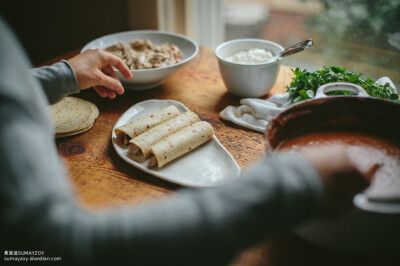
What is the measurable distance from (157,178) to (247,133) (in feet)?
1.00

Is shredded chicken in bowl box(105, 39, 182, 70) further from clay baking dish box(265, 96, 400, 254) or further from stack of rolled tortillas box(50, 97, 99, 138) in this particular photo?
clay baking dish box(265, 96, 400, 254)

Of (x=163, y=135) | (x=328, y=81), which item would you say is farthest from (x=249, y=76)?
(x=163, y=135)

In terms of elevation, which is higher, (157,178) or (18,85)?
(18,85)

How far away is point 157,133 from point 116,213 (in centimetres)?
51

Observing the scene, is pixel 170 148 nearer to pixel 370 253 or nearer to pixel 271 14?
pixel 370 253

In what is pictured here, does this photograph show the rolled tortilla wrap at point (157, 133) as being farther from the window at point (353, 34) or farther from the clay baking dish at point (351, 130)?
the window at point (353, 34)

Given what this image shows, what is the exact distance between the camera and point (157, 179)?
3.01 feet

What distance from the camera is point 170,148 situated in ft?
3.13

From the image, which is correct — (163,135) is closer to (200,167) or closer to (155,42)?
(200,167)

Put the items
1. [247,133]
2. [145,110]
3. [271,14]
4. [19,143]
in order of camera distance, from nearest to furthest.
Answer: [19,143] < [247,133] < [145,110] < [271,14]

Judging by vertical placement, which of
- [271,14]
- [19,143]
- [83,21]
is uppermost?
[19,143]

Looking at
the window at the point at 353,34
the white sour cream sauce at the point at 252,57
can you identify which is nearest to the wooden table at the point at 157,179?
the white sour cream sauce at the point at 252,57

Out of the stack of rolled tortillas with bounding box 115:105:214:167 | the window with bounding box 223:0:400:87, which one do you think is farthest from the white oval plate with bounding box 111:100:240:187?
the window with bounding box 223:0:400:87

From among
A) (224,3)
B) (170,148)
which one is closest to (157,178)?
(170,148)
